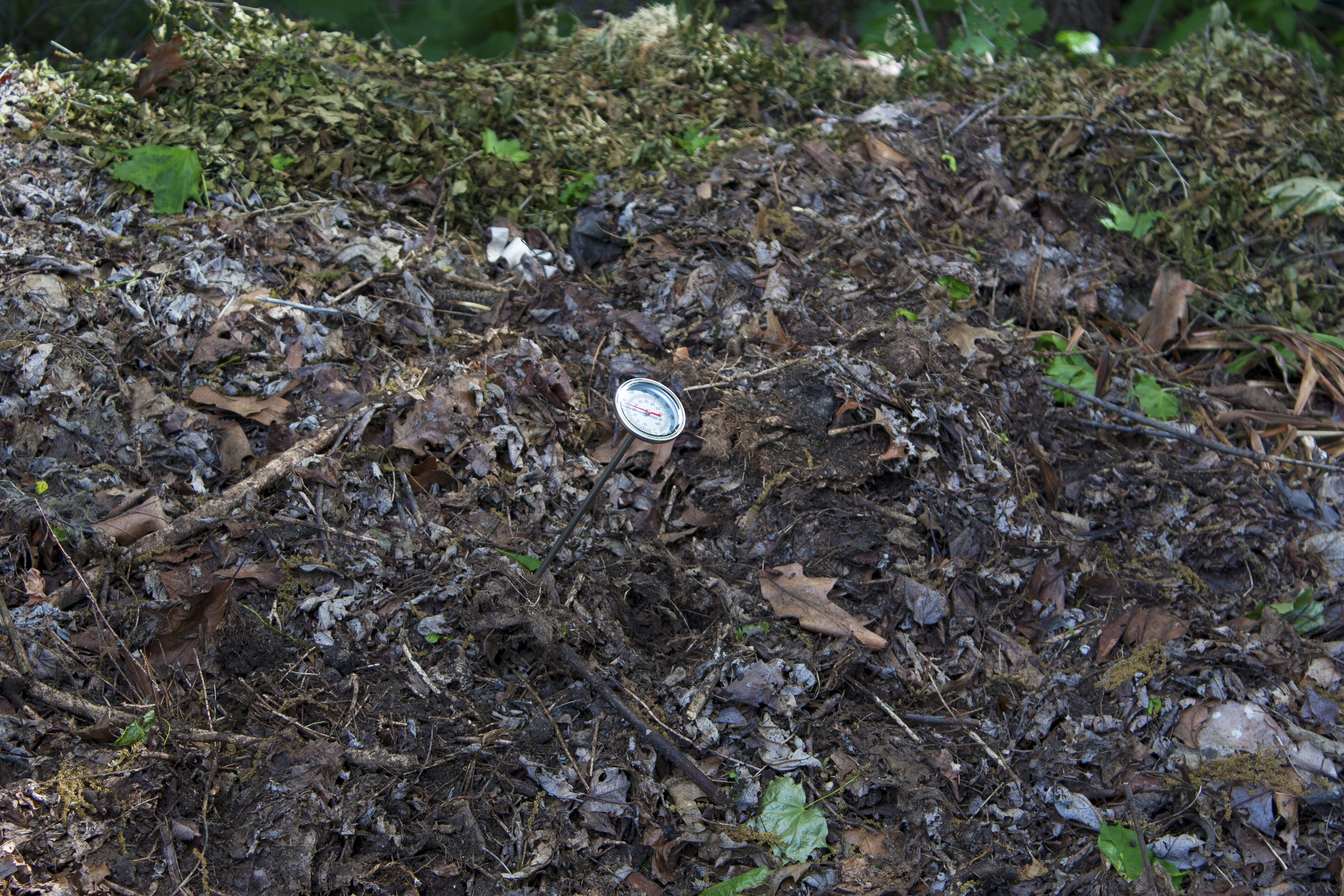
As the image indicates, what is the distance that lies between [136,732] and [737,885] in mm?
1585

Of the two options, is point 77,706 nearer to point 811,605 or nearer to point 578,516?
point 578,516

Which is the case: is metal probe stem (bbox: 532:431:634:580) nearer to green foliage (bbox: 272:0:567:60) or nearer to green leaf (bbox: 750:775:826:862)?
green leaf (bbox: 750:775:826:862)

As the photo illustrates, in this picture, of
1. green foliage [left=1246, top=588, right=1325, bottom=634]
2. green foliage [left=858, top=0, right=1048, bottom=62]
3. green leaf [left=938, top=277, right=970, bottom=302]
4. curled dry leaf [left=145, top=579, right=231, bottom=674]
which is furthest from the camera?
green foliage [left=858, top=0, right=1048, bottom=62]

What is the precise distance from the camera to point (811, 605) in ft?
8.55

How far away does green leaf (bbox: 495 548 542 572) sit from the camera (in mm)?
2545

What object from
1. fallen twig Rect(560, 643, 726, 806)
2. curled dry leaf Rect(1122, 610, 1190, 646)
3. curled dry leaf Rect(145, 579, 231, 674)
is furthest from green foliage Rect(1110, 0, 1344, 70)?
curled dry leaf Rect(145, 579, 231, 674)

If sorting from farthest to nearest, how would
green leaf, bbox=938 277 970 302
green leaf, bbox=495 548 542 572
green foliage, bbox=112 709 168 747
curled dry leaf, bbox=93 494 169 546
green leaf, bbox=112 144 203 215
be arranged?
green leaf, bbox=938 277 970 302, green leaf, bbox=112 144 203 215, green leaf, bbox=495 548 542 572, curled dry leaf, bbox=93 494 169 546, green foliage, bbox=112 709 168 747

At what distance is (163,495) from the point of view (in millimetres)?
2537

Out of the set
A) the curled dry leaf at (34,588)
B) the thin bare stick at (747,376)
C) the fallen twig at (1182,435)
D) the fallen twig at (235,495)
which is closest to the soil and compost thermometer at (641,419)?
the thin bare stick at (747,376)

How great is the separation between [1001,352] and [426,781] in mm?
2501

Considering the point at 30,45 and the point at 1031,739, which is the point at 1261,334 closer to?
the point at 1031,739

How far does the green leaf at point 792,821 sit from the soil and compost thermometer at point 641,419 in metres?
0.92

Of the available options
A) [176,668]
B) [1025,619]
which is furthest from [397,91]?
[1025,619]

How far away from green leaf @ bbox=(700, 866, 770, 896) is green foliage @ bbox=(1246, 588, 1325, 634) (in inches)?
79.3
